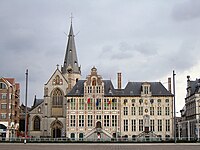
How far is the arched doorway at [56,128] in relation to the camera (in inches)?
3654

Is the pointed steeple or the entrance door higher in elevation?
the pointed steeple

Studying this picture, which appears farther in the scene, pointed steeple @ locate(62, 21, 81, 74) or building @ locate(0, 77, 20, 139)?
pointed steeple @ locate(62, 21, 81, 74)

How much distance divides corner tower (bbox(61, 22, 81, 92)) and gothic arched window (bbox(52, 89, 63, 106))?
184 inches

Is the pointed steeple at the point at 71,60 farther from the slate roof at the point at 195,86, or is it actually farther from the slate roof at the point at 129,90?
the slate roof at the point at 195,86

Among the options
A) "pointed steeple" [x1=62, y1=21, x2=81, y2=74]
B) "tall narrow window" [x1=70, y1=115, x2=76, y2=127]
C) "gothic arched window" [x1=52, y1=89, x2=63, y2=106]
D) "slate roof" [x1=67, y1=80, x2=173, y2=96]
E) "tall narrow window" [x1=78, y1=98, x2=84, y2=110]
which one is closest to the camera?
"tall narrow window" [x1=70, y1=115, x2=76, y2=127]

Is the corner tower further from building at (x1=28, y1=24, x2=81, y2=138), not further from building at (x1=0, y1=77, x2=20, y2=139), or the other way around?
building at (x1=0, y1=77, x2=20, y2=139)

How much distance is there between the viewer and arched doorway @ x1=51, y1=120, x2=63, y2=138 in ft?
305

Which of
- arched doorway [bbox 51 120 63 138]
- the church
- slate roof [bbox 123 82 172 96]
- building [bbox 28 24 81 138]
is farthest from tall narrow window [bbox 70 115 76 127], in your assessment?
slate roof [bbox 123 82 172 96]

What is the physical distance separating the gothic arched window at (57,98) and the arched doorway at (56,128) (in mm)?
4720

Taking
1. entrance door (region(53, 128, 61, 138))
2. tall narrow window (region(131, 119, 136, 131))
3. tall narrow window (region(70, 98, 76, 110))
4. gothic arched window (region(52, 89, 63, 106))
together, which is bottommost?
entrance door (region(53, 128, 61, 138))

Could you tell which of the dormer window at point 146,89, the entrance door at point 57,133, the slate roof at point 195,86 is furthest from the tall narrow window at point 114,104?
the slate roof at point 195,86

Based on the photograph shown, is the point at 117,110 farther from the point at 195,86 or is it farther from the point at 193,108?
the point at 195,86

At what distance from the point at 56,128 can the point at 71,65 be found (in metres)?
19.0

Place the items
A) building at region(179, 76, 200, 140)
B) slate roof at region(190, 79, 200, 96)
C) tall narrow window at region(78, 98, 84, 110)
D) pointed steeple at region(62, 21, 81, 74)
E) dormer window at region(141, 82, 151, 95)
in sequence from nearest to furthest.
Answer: building at region(179, 76, 200, 140) → slate roof at region(190, 79, 200, 96) → dormer window at region(141, 82, 151, 95) → tall narrow window at region(78, 98, 84, 110) → pointed steeple at region(62, 21, 81, 74)
